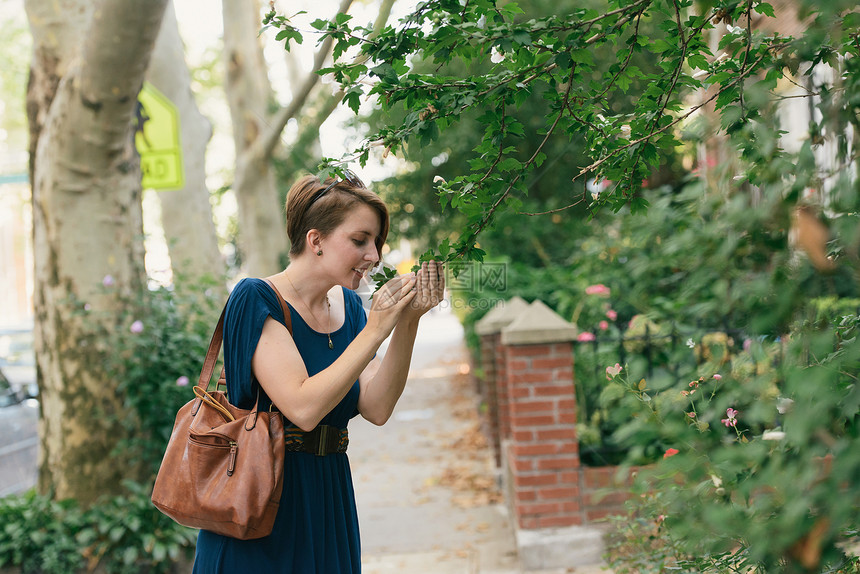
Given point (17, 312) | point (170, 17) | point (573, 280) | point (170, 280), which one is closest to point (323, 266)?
point (170, 280)

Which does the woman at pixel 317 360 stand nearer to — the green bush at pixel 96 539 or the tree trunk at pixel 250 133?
the green bush at pixel 96 539

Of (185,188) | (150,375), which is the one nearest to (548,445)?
(150,375)

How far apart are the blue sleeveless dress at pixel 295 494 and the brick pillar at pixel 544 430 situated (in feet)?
6.94

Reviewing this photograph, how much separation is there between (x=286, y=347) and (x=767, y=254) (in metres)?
1.33

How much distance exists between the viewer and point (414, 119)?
5.79 ft

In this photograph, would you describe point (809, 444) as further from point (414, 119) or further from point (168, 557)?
point (168, 557)

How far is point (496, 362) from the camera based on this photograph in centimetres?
580

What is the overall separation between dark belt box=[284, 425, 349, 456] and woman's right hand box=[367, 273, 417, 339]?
384 mm

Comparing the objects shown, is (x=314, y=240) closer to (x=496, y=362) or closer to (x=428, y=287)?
(x=428, y=287)

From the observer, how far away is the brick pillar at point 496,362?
512cm

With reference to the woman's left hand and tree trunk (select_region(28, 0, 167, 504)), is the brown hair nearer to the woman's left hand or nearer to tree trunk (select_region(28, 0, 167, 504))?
the woman's left hand

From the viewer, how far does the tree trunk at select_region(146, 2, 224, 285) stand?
28.3ft

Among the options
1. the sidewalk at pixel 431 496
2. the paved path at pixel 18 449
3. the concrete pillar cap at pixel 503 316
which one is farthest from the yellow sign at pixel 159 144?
the sidewalk at pixel 431 496

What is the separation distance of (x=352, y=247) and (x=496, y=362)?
12.5 feet
